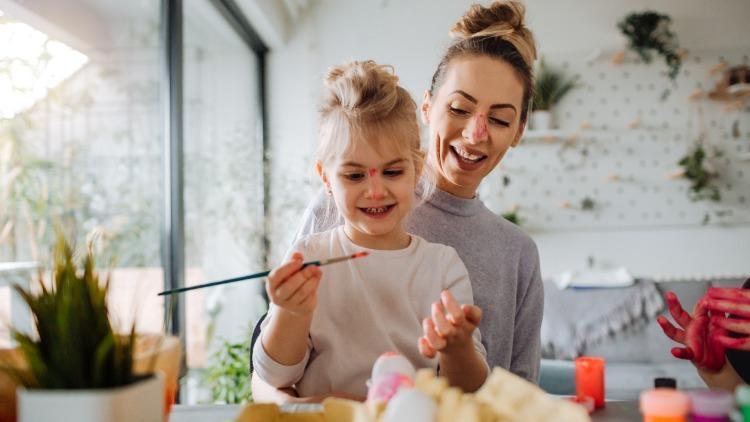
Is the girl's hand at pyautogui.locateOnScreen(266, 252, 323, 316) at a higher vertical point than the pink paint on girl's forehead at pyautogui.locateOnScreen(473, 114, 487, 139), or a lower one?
lower

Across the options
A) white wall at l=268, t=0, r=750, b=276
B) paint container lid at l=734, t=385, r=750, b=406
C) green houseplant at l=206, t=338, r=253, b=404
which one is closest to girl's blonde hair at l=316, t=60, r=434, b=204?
paint container lid at l=734, t=385, r=750, b=406

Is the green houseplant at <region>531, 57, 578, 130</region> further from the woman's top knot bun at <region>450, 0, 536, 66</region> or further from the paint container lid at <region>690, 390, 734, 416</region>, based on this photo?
the paint container lid at <region>690, 390, 734, 416</region>

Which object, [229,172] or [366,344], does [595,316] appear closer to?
[229,172]

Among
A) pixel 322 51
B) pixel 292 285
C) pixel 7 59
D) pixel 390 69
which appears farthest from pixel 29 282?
pixel 322 51

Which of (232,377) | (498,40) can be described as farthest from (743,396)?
(232,377)

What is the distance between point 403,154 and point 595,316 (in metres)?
3.08

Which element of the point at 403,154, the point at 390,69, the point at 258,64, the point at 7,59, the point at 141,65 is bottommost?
the point at 403,154

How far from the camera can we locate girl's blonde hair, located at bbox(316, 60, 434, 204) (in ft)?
3.84

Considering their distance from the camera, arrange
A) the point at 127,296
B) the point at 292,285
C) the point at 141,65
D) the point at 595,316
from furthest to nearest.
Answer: the point at 595,316 → the point at 141,65 → the point at 127,296 → the point at 292,285

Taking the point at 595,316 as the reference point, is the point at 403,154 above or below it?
above

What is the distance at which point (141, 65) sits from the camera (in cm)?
283

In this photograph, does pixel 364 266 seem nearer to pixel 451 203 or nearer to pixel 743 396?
pixel 451 203

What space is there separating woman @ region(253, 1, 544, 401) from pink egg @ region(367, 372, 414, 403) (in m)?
0.78

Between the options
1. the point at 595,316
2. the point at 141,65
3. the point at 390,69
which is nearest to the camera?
the point at 390,69
